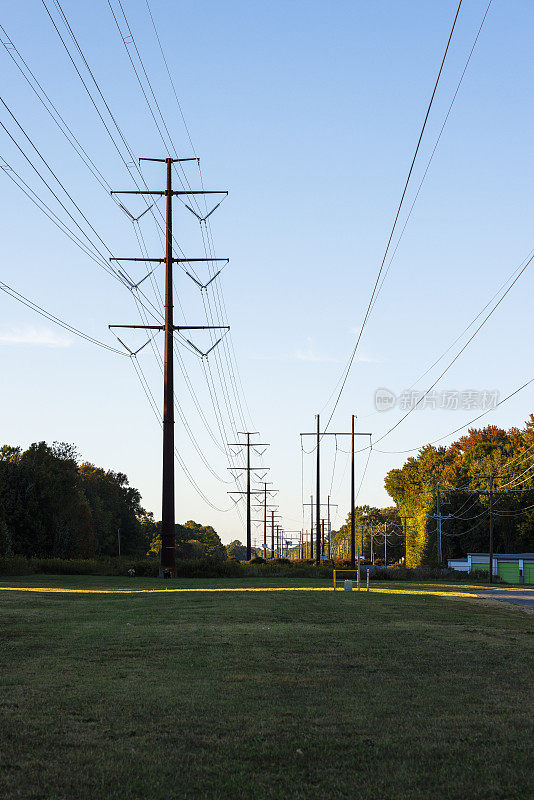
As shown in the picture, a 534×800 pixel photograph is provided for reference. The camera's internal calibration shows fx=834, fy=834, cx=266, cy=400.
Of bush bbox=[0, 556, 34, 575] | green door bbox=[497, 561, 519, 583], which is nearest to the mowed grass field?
bush bbox=[0, 556, 34, 575]

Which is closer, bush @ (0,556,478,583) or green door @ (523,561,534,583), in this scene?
bush @ (0,556,478,583)

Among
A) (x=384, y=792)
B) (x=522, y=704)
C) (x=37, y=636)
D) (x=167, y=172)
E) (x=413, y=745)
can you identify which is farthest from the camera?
(x=167, y=172)

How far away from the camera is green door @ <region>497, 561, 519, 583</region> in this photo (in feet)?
278

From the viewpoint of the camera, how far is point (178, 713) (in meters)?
8.41

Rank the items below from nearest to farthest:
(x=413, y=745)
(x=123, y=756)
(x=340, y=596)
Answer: (x=123, y=756), (x=413, y=745), (x=340, y=596)

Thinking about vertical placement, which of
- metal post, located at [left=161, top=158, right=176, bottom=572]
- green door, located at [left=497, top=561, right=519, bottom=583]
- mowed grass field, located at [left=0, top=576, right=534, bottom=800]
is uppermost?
metal post, located at [left=161, top=158, right=176, bottom=572]

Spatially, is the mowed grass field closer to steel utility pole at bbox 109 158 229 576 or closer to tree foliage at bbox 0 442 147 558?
steel utility pole at bbox 109 158 229 576

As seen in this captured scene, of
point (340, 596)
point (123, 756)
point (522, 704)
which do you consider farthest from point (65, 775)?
point (340, 596)

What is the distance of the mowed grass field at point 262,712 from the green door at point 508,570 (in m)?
72.0

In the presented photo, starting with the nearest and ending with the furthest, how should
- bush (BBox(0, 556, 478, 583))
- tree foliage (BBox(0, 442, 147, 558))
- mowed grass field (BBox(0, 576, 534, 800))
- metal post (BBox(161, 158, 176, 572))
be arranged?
1. mowed grass field (BBox(0, 576, 534, 800))
2. metal post (BBox(161, 158, 176, 572))
3. bush (BBox(0, 556, 478, 583))
4. tree foliage (BBox(0, 442, 147, 558))

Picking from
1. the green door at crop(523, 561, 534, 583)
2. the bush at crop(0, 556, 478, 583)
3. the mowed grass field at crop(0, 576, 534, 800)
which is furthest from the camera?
the green door at crop(523, 561, 534, 583)

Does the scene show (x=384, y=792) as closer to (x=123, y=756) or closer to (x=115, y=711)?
(x=123, y=756)

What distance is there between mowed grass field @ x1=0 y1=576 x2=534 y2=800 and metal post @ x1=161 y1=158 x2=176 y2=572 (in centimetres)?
2160

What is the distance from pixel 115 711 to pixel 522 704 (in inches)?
174
